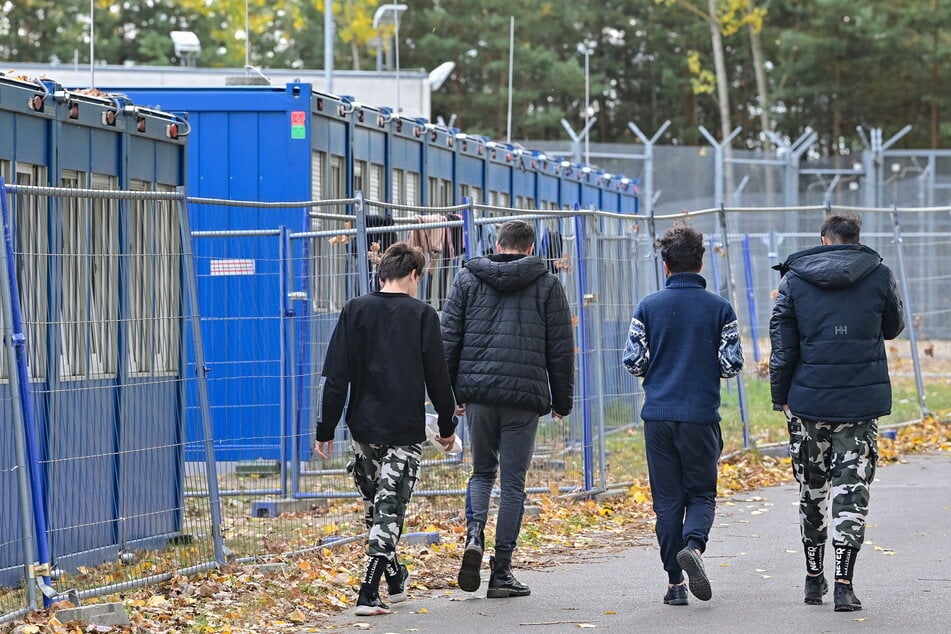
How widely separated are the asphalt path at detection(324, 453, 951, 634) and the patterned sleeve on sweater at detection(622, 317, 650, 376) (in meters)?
1.12

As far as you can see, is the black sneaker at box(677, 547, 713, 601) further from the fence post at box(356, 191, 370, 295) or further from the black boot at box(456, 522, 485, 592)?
→ the fence post at box(356, 191, 370, 295)

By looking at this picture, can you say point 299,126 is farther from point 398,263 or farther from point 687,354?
point 687,354

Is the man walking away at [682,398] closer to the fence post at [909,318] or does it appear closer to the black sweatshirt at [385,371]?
the black sweatshirt at [385,371]

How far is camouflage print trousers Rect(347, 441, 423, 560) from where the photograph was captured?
8.23m

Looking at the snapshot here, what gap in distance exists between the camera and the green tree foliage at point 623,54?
161ft

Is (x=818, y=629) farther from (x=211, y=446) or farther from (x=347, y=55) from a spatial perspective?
(x=347, y=55)

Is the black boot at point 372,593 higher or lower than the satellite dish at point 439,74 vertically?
lower

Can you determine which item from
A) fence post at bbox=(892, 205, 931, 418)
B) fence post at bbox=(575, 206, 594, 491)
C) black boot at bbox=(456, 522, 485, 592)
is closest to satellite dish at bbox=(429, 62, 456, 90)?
fence post at bbox=(892, 205, 931, 418)

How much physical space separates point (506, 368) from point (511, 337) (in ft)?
0.52

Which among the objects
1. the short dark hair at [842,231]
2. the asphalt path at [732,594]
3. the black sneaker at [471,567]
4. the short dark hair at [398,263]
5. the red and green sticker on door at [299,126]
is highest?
the red and green sticker on door at [299,126]

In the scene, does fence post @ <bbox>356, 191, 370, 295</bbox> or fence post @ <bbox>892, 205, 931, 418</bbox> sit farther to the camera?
fence post @ <bbox>892, 205, 931, 418</bbox>

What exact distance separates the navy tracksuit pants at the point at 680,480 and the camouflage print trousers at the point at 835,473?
41 centimetres

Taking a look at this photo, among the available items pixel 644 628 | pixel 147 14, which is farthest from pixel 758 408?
pixel 147 14

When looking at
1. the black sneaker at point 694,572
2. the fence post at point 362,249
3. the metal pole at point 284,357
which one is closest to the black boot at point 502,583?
the black sneaker at point 694,572
